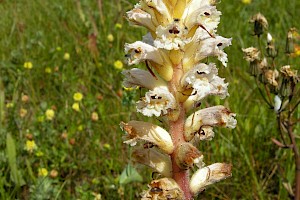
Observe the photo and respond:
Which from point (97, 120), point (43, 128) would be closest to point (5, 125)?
point (43, 128)

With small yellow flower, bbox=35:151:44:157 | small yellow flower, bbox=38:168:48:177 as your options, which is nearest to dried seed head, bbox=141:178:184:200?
small yellow flower, bbox=38:168:48:177

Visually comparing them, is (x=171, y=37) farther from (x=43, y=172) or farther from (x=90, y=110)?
(x=90, y=110)

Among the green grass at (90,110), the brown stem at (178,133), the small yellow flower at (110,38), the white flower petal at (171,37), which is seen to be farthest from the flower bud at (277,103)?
the small yellow flower at (110,38)

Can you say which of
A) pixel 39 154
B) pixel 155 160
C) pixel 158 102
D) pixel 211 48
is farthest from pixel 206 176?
pixel 39 154

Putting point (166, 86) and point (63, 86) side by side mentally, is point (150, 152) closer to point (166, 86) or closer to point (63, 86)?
point (166, 86)

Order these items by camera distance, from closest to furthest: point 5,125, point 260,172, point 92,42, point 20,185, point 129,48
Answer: point 129,48 → point 20,185 → point 260,172 → point 5,125 → point 92,42
